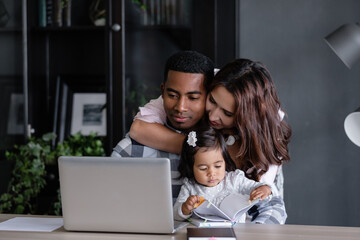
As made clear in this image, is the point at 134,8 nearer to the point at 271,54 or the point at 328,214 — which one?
the point at 271,54

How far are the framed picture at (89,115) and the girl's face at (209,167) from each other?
1.45m

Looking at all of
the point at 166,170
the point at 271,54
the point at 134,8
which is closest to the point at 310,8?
the point at 271,54

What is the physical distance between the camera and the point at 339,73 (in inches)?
104

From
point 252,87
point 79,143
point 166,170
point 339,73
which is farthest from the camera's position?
point 79,143

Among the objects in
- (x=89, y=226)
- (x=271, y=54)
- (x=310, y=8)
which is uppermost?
(x=310, y=8)

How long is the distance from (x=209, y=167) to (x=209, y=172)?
0.06ft

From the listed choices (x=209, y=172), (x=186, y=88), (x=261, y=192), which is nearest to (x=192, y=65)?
(x=186, y=88)

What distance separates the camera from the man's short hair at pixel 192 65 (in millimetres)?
1794

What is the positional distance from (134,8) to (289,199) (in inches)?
52.6

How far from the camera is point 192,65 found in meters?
1.80

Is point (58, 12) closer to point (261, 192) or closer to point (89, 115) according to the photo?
point (89, 115)

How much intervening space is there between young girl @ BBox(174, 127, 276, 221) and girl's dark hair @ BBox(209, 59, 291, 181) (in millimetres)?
86

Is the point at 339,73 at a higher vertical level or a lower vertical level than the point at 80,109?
higher

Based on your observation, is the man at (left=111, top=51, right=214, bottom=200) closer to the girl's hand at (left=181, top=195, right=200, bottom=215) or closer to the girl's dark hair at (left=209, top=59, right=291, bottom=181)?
the girl's dark hair at (left=209, top=59, right=291, bottom=181)
